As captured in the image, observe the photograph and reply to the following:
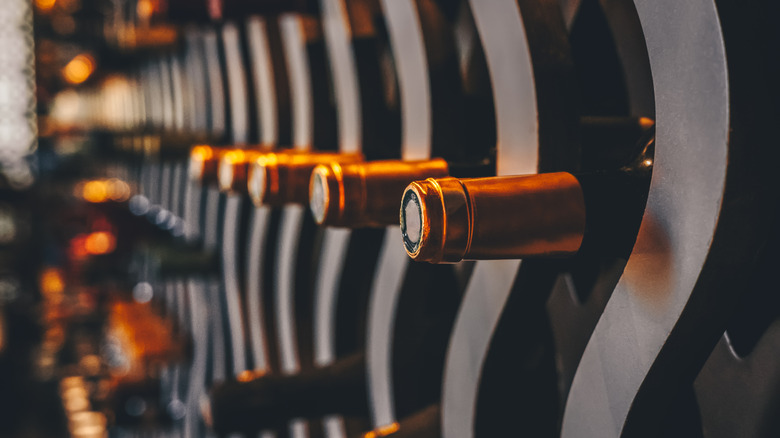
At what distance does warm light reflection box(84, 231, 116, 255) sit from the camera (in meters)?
1.46

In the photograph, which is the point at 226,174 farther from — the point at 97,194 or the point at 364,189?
the point at 97,194

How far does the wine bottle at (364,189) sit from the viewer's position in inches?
8.5

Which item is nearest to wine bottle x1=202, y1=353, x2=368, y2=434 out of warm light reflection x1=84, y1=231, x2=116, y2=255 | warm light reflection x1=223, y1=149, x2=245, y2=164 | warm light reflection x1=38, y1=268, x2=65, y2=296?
warm light reflection x1=223, y1=149, x2=245, y2=164

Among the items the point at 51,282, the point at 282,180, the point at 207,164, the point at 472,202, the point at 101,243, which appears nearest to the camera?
the point at 472,202

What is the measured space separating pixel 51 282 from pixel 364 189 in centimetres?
219

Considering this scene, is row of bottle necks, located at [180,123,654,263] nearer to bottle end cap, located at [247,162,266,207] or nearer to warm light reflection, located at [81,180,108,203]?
bottle end cap, located at [247,162,266,207]

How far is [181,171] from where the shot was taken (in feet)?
3.05

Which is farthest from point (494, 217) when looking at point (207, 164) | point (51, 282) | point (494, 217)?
point (51, 282)

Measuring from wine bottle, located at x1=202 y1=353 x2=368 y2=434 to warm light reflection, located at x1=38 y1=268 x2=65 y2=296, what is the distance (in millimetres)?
1723

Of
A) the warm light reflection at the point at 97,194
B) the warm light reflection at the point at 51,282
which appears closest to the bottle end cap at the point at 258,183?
the warm light reflection at the point at 97,194

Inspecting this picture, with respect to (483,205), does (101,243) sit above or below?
below

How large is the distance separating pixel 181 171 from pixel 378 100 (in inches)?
24.6

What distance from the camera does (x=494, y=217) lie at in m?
0.16

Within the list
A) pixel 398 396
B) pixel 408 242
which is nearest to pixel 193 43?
pixel 398 396
